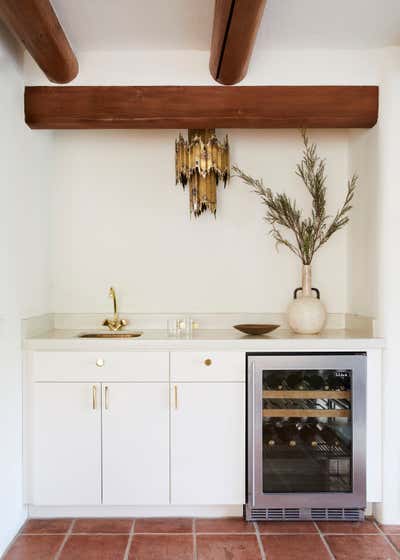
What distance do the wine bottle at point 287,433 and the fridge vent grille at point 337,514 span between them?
0.38 metres

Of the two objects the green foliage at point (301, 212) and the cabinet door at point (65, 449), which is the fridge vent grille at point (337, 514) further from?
the green foliage at point (301, 212)

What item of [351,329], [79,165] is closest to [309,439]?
[351,329]

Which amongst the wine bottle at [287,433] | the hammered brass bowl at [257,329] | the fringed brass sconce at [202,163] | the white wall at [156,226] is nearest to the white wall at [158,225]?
the white wall at [156,226]

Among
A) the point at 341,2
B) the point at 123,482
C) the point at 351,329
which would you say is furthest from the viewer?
the point at 351,329

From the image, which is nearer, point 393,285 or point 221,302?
point 393,285

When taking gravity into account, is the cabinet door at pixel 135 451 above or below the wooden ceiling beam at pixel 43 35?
below

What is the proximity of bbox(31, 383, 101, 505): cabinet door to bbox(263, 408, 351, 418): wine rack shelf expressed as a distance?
36.1 inches

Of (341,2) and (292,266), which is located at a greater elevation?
(341,2)

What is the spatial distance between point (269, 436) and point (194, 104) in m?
1.84

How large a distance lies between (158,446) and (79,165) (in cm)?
181

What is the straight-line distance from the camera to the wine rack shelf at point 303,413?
9.07 ft

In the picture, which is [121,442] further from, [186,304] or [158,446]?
[186,304]

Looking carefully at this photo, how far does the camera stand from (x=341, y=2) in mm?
2398

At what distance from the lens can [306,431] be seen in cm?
279
